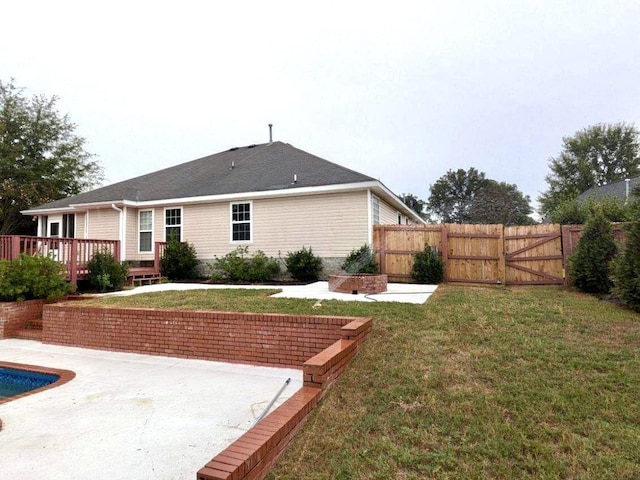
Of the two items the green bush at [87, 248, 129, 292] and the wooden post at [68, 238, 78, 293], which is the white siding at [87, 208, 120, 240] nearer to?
the green bush at [87, 248, 129, 292]

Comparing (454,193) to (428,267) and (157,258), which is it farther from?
(157,258)

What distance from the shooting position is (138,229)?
14.3m

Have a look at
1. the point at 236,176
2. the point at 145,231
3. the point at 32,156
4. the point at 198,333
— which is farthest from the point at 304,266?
the point at 32,156

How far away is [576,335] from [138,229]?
14.3m

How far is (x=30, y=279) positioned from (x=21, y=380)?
322 centimetres

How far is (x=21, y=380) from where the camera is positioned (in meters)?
4.95

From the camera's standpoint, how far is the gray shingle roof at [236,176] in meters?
12.1

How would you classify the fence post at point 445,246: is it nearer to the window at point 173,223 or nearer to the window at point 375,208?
the window at point 375,208

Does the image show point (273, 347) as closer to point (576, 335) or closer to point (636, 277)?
point (576, 335)

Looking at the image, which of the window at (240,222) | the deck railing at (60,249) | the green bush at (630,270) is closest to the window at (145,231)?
the window at (240,222)

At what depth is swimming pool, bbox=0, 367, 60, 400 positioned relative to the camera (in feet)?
15.4

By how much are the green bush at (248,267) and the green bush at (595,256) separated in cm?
819

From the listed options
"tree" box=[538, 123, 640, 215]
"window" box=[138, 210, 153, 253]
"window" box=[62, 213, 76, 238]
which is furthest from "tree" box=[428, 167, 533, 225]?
"window" box=[62, 213, 76, 238]

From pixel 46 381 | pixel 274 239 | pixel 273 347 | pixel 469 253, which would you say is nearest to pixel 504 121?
pixel 469 253
